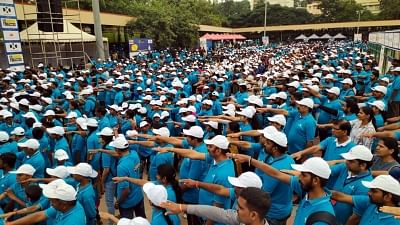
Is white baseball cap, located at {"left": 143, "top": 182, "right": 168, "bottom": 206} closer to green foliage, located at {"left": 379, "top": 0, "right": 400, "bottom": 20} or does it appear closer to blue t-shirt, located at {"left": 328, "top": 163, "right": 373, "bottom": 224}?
blue t-shirt, located at {"left": 328, "top": 163, "right": 373, "bottom": 224}

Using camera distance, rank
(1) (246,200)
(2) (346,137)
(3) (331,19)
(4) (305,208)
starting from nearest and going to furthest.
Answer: (1) (246,200)
(4) (305,208)
(2) (346,137)
(3) (331,19)

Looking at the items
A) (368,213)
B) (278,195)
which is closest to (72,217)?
(278,195)

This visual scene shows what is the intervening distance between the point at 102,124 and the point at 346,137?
417 centimetres

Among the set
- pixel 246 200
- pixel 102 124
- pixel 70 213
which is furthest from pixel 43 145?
pixel 246 200

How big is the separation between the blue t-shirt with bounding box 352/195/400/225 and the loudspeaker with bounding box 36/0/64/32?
1541 cm

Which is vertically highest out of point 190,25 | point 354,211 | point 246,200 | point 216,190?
point 190,25

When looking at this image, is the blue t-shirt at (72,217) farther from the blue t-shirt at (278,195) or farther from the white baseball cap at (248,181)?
the blue t-shirt at (278,195)

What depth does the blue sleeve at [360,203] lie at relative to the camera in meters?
2.92

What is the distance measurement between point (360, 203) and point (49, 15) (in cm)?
1587

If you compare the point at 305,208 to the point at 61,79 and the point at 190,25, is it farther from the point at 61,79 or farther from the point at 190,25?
the point at 190,25

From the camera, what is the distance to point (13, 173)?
164 inches

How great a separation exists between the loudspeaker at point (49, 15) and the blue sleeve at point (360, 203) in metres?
15.4

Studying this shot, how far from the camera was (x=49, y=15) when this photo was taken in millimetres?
15422

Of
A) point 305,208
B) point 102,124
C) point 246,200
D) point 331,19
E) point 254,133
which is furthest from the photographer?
point 331,19
